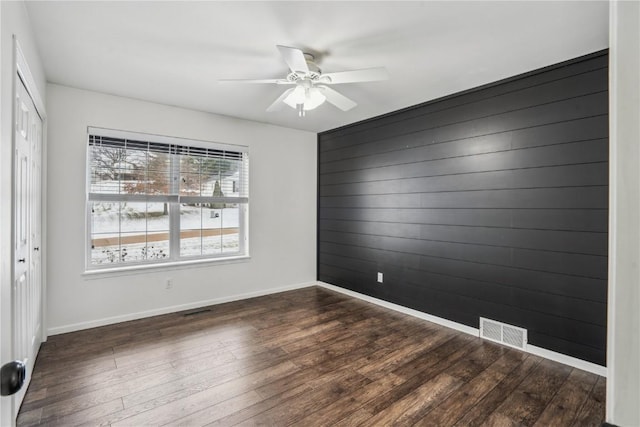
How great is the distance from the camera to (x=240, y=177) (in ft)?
14.4

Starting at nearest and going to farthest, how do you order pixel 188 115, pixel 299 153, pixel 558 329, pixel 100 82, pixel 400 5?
pixel 400 5 → pixel 558 329 → pixel 100 82 → pixel 188 115 → pixel 299 153

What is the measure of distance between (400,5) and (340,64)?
0.80 metres

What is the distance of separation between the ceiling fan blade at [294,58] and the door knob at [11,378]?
190cm

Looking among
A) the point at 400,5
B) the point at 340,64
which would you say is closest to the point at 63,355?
the point at 340,64

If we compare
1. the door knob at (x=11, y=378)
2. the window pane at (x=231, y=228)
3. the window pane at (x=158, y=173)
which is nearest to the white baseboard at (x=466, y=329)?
the window pane at (x=231, y=228)

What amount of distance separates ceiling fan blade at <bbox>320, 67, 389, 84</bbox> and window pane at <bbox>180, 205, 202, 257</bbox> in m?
2.49

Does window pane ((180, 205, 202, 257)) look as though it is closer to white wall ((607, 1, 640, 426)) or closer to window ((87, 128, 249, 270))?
window ((87, 128, 249, 270))

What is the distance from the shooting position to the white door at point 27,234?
6.15 feet

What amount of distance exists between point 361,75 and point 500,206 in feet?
6.02

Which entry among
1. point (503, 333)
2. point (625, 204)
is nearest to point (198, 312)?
point (503, 333)

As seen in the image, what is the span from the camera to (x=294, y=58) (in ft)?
6.96

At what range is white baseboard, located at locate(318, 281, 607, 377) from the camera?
8.17 feet

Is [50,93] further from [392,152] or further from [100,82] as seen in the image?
[392,152]

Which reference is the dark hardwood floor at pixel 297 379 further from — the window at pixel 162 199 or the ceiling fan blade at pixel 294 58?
the ceiling fan blade at pixel 294 58
